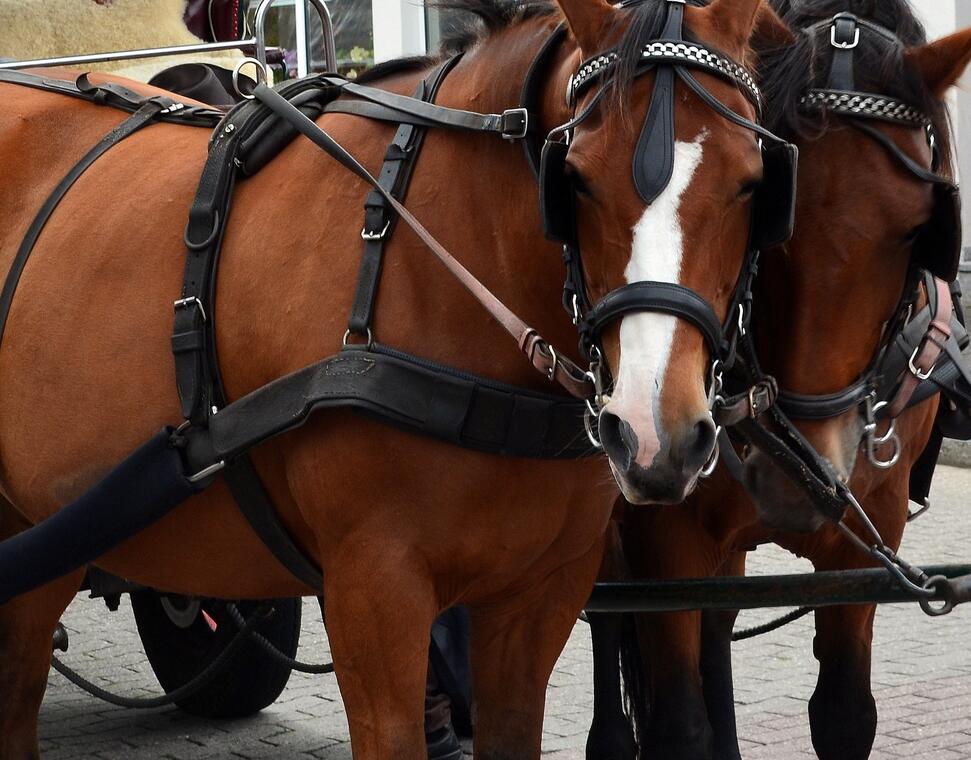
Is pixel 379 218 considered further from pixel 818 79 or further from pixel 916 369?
pixel 916 369

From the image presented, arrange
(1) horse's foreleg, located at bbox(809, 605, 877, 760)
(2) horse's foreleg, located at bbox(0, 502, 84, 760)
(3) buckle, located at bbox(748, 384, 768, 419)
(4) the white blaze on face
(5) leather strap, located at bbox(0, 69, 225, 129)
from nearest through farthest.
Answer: (4) the white blaze on face < (3) buckle, located at bbox(748, 384, 768, 419) < (5) leather strap, located at bbox(0, 69, 225, 129) < (1) horse's foreleg, located at bbox(809, 605, 877, 760) < (2) horse's foreleg, located at bbox(0, 502, 84, 760)

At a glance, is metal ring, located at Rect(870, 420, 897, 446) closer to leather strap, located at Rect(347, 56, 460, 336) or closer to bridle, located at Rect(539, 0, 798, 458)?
bridle, located at Rect(539, 0, 798, 458)

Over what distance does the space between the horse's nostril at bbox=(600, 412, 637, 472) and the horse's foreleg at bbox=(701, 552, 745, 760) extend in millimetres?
1645

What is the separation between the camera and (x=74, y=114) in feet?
10.1

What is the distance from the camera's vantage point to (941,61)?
2.55 metres

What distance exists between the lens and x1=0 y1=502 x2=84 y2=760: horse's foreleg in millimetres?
3408

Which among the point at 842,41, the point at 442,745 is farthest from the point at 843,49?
the point at 442,745

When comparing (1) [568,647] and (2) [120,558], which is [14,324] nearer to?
(2) [120,558]

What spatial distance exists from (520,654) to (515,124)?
35.4 inches

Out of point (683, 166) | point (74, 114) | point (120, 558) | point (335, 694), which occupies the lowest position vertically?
point (335, 694)

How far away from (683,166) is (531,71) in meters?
0.39

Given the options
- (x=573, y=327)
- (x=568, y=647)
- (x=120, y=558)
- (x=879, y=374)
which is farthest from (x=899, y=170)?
(x=568, y=647)

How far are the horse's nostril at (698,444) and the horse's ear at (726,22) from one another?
530 mm

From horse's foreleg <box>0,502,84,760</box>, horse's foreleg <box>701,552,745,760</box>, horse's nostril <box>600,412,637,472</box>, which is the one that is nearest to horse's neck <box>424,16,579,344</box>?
horse's nostril <box>600,412,637,472</box>
